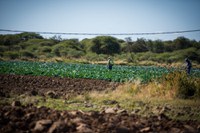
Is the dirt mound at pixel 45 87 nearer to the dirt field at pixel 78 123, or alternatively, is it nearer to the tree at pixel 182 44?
the dirt field at pixel 78 123

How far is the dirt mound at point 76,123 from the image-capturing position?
767cm

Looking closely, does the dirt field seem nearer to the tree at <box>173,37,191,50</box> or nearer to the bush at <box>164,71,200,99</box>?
the bush at <box>164,71,200,99</box>

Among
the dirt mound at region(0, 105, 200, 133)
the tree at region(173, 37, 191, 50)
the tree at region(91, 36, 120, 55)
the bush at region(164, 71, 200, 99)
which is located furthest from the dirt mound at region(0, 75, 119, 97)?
the tree at region(173, 37, 191, 50)

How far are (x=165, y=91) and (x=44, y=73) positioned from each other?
46.7ft

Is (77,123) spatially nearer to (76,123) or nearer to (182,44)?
(76,123)

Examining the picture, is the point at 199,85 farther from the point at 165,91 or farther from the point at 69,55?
the point at 69,55

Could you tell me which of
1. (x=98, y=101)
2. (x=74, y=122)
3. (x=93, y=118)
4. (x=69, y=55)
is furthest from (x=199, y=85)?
(x=69, y=55)

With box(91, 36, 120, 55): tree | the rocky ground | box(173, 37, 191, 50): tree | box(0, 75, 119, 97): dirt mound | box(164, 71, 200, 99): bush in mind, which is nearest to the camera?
the rocky ground

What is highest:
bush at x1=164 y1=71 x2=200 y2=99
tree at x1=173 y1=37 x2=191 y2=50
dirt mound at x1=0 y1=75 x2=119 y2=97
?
tree at x1=173 y1=37 x2=191 y2=50

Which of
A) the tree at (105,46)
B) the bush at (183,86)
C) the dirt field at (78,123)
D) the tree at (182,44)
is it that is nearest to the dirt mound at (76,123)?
the dirt field at (78,123)

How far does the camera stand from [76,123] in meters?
8.06

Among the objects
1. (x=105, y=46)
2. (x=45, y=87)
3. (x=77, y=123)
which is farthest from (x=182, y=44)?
(x=77, y=123)

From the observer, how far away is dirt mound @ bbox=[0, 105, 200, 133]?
7668mm

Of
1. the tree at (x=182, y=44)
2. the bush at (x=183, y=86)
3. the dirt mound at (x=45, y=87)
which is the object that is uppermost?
the tree at (x=182, y=44)
